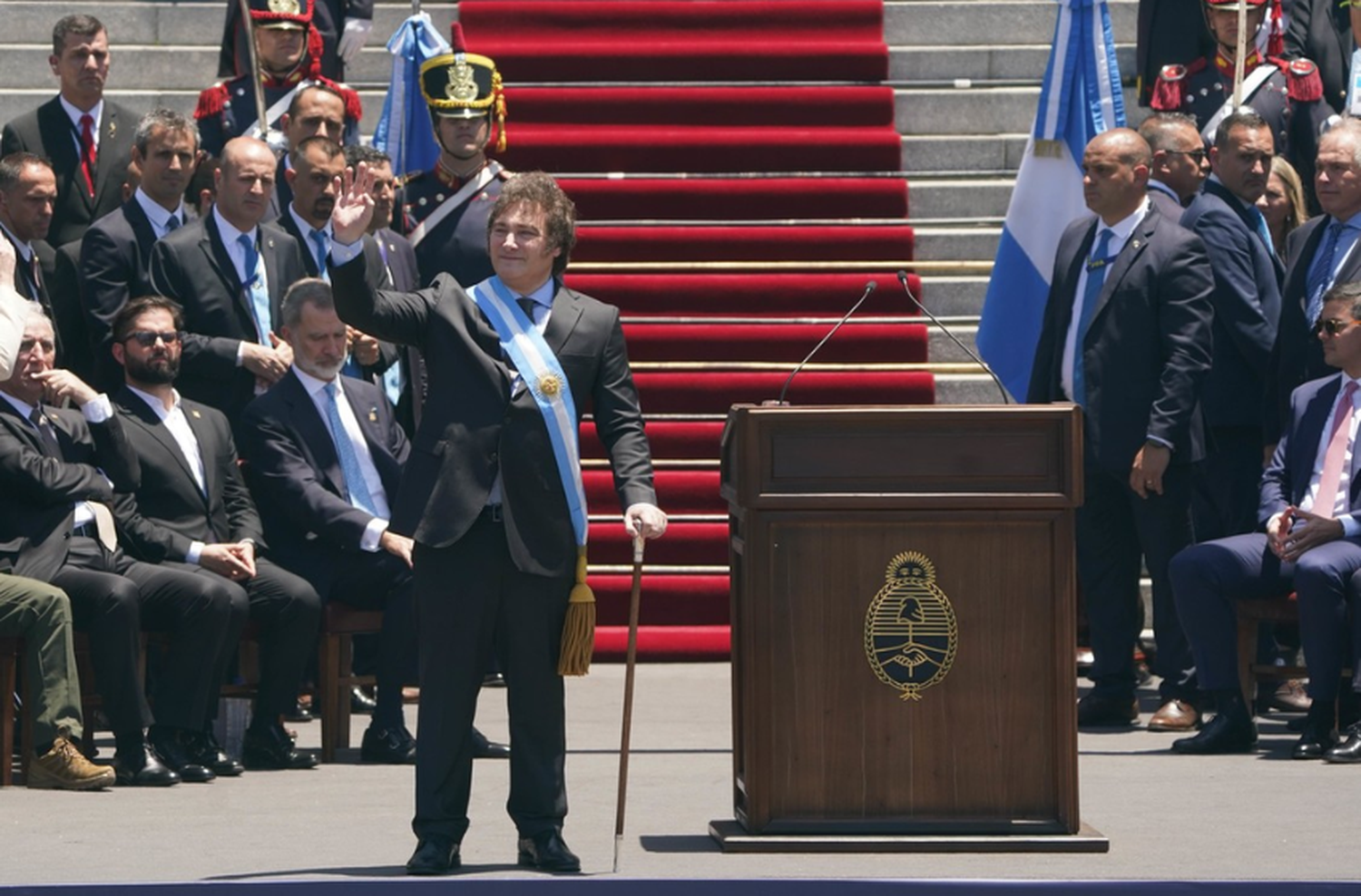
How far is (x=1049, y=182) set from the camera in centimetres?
1018

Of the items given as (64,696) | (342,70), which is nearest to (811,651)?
(64,696)

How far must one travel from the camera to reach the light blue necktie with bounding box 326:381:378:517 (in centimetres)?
785

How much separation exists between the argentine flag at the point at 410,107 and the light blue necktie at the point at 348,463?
119 inches

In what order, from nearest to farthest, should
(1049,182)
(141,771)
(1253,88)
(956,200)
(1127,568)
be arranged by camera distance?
(141,771) < (1127,568) < (1049,182) < (1253,88) < (956,200)

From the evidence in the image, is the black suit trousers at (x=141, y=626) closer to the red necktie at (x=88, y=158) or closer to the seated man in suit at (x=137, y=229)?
the seated man in suit at (x=137, y=229)

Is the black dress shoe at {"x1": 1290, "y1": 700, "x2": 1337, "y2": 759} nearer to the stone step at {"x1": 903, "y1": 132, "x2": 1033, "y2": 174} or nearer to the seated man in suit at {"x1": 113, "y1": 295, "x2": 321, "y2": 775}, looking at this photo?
the seated man in suit at {"x1": 113, "y1": 295, "x2": 321, "y2": 775}

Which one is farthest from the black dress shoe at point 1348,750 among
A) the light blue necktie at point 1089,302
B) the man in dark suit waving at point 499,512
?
the man in dark suit waving at point 499,512

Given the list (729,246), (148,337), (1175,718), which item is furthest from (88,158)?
(1175,718)

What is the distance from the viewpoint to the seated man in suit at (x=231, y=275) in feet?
27.0

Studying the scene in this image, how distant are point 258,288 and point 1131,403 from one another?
296 centimetres

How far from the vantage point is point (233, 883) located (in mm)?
5164

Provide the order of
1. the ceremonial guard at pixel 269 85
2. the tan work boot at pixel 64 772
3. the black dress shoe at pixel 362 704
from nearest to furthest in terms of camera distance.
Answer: the tan work boot at pixel 64 772 → the black dress shoe at pixel 362 704 → the ceremonial guard at pixel 269 85

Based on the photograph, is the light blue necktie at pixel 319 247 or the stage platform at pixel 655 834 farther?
the light blue necktie at pixel 319 247

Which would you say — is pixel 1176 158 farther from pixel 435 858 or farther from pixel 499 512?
pixel 435 858
